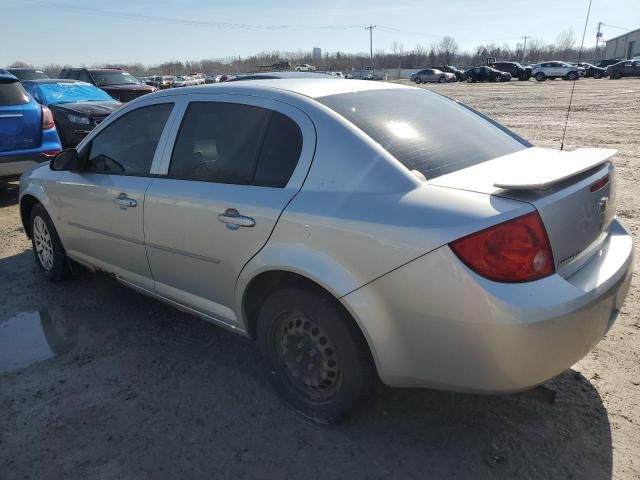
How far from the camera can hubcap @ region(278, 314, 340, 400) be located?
2.60 m

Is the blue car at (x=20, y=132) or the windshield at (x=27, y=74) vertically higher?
the windshield at (x=27, y=74)

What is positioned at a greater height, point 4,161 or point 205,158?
point 205,158

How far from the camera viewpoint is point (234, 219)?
2723 mm

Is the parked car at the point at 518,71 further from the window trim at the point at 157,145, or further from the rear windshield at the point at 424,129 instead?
the window trim at the point at 157,145

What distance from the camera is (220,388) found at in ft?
9.98

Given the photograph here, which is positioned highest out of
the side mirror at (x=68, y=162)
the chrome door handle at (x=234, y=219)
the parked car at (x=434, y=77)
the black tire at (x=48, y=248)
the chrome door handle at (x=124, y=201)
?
the side mirror at (x=68, y=162)

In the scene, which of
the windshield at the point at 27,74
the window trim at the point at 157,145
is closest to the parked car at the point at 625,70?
the windshield at the point at 27,74

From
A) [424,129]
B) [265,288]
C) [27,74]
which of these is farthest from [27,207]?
[27,74]

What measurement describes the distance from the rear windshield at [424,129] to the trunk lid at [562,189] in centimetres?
12

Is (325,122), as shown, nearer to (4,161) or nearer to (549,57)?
(4,161)

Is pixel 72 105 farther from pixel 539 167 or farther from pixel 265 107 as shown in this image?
pixel 539 167

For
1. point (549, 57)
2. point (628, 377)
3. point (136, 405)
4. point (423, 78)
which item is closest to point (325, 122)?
point (136, 405)

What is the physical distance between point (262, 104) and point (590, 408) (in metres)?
2.43

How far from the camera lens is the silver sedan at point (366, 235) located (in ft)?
6.72
